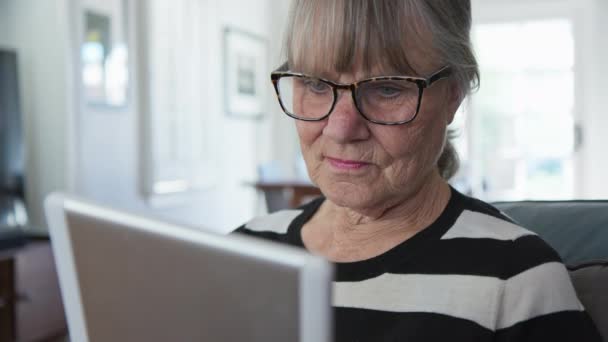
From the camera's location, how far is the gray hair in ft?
2.56

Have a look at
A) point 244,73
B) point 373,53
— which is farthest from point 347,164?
point 244,73

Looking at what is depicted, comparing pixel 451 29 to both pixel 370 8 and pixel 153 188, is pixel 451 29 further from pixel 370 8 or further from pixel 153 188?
pixel 153 188

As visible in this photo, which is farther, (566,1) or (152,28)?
(566,1)

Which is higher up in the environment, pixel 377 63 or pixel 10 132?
pixel 377 63

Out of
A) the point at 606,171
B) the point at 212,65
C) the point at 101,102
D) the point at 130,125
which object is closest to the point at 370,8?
the point at 101,102

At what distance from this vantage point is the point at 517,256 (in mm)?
763

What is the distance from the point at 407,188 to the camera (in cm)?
85

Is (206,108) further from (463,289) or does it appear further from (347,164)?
(463,289)

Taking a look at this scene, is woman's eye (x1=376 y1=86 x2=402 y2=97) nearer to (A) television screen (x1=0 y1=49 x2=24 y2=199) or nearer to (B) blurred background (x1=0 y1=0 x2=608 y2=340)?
(B) blurred background (x1=0 y1=0 x2=608 y2=340)

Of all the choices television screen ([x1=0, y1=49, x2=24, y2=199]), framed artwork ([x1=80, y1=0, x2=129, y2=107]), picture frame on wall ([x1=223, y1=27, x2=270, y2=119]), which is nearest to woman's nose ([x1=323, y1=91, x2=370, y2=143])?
television screen ([x1=0, y1=49, x2=24, y2=199])

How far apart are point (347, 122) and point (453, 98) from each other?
168 millimetres

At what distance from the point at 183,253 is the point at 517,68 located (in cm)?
570

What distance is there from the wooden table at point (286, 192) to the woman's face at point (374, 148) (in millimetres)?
2779

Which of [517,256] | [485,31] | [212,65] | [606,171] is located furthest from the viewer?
[485,31]
